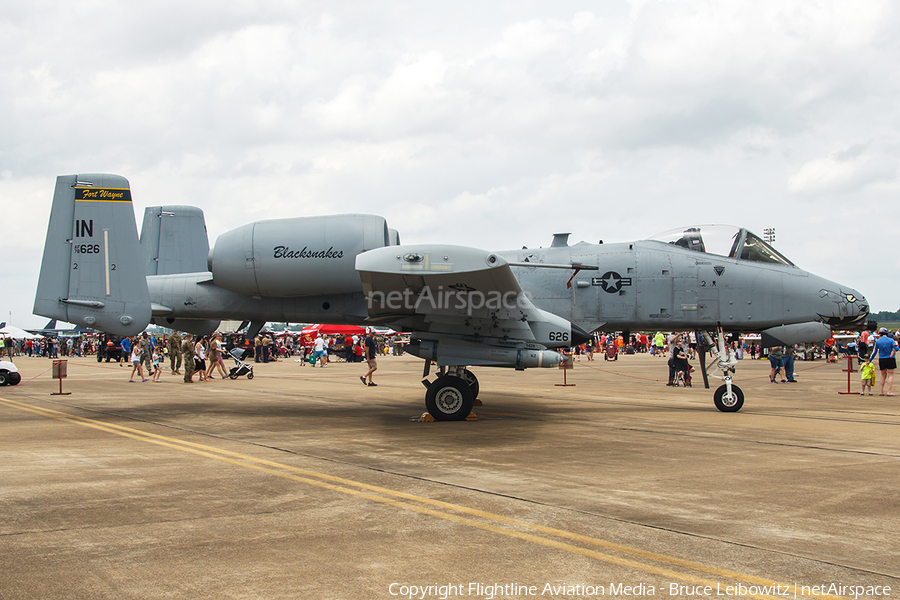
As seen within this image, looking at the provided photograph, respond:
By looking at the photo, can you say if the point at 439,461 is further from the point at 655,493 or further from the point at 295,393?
the point at 295,393

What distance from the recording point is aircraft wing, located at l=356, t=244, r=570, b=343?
945 centimetres

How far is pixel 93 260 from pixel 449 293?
6.50 meters

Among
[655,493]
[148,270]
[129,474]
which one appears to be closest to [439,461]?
[655,493]

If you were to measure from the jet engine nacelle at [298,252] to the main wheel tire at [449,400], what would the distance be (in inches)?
87.9

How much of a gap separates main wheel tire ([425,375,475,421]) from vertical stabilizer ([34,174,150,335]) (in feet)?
18.1

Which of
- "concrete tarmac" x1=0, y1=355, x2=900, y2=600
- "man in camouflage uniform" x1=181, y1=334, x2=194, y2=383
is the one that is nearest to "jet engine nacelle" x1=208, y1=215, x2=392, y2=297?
"concrete tarmac" x1=0, y1=355, x2=900, y2=600

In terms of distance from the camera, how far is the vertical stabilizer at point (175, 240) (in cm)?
1509

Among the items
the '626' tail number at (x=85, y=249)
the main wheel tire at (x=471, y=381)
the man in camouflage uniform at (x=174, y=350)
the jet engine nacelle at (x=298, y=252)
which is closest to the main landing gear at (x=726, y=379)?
the main wheel tire at (x=471, y=381)

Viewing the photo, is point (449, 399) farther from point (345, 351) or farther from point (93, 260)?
point (345, 351)

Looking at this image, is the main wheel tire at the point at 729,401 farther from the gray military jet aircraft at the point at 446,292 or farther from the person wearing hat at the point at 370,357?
the person wearing hat at the point at 370,357

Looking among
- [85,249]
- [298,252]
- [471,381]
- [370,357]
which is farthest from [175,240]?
[471,381]

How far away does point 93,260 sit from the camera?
1184 cm

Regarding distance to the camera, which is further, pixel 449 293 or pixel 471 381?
pixel 471 381

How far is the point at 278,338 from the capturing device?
200 feet
